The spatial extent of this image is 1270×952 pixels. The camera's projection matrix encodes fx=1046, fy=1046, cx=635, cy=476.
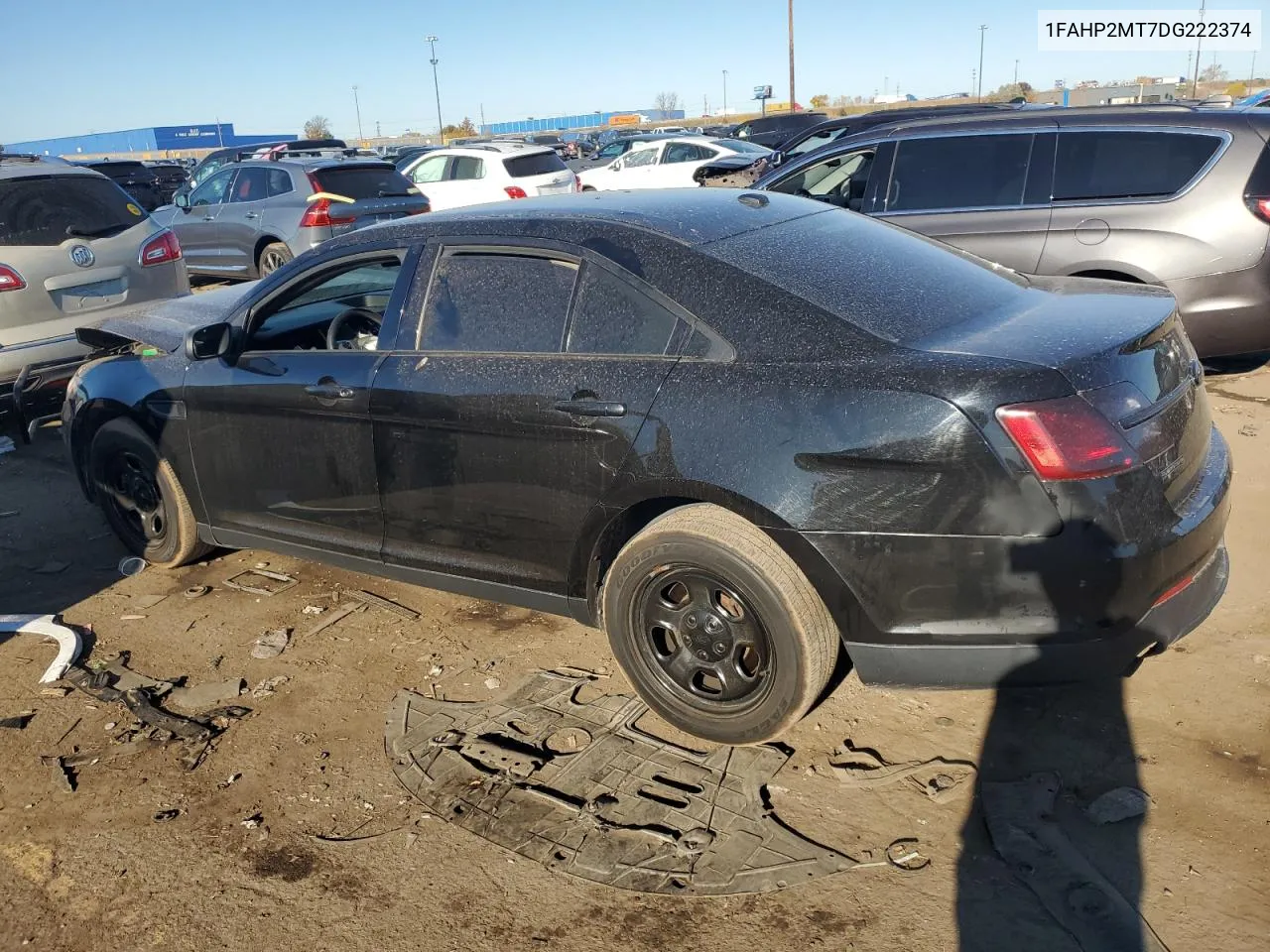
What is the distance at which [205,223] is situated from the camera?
13336 millimetres

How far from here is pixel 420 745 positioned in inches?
A: 135

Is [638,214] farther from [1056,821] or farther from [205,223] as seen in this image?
[205,223]

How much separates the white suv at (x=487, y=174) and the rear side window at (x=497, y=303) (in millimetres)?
11313

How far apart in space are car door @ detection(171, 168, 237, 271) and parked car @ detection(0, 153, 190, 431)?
210 inches

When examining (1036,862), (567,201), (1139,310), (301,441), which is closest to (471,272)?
(567,201)

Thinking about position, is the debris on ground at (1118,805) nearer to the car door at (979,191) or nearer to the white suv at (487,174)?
the car door at (979,191)

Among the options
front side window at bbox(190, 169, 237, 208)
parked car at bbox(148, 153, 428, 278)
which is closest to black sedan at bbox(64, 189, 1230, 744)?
parked car at bbox(148, 153, 428, 278)

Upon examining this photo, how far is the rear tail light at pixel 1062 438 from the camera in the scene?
2.68 m

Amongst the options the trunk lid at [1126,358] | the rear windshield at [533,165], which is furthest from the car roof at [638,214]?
the rear windshield at [533,165]

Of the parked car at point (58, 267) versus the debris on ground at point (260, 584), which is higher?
the parked car at point (58, 267)

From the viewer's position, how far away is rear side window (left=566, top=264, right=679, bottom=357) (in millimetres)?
3293

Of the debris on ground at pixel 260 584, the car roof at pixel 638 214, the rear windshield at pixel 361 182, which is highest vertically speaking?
the rear windshield at pixel 361 182

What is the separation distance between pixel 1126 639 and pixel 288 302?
3.39m

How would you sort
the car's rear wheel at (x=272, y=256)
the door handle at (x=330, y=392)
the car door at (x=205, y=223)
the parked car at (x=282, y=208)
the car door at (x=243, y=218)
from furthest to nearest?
1. the car door at (x=205, y=223)
2. the car door at (x=243, y=218)
3. the car's rear wheel at (x=272, y=256)
4. the parked car at (x=282, y=208)
5. the door handle at (x=330, y=392)
